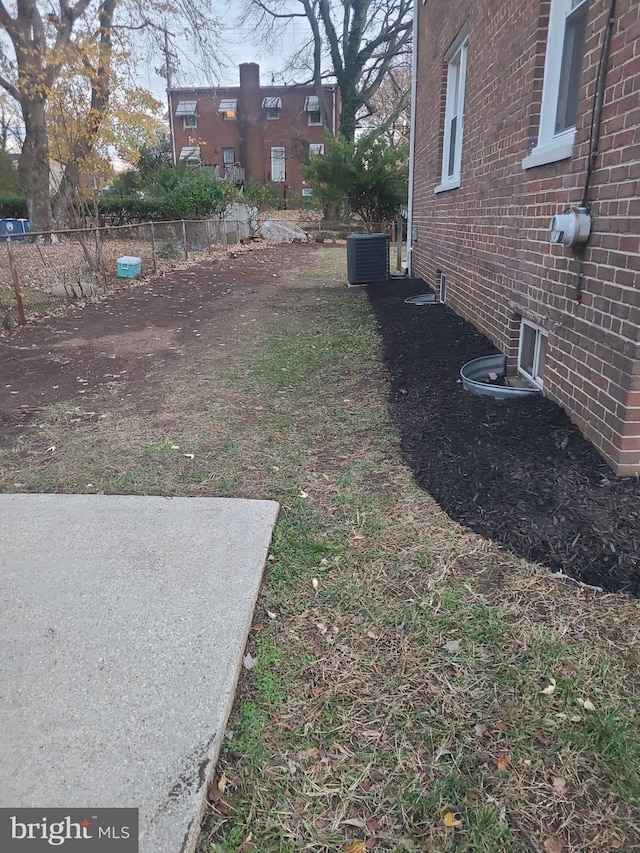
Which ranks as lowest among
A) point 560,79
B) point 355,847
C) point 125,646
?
point 355,847

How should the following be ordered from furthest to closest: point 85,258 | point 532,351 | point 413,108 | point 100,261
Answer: point 100,261 < point 85,258 < point 413,108 < point 532,351

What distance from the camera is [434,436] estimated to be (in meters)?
3.90

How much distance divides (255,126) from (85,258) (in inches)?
1316

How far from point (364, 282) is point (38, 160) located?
9463 millimetres

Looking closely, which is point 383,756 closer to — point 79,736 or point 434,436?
point 79,736

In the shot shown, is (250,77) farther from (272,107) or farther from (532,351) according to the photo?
(532,351)

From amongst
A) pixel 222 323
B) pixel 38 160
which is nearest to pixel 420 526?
pixel 222 323

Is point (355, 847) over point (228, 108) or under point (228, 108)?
under

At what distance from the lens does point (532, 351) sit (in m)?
4.44

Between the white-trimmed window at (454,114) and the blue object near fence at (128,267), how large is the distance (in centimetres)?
783

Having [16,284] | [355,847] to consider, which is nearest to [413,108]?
[16,284]

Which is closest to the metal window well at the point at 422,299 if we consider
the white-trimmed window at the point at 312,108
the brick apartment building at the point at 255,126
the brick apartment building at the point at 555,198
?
the brick apartment building at the point at 555,198

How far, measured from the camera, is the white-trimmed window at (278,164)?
40.3 meters

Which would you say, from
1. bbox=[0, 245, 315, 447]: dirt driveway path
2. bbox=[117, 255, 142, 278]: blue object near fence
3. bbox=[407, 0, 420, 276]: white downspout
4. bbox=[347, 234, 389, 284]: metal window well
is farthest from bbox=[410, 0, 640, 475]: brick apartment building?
bbox=[117, 255, 142, 278]: blue object near fence
